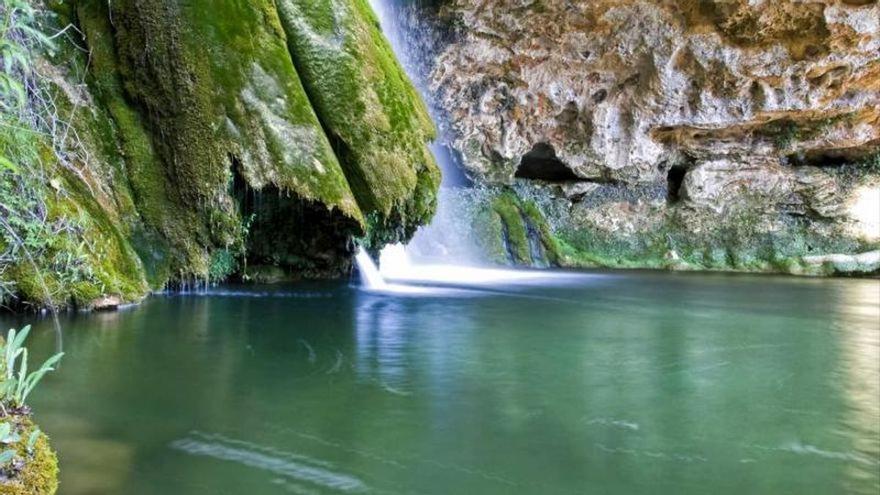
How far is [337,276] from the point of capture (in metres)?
10.7

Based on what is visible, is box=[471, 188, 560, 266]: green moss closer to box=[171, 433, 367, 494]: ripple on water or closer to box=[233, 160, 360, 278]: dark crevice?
box=[233, 160, 360, 278]: dark crevice

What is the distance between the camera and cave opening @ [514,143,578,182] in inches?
689

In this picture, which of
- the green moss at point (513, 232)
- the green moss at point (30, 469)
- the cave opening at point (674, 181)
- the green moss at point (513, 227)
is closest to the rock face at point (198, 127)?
the green moss at point (30, 469)

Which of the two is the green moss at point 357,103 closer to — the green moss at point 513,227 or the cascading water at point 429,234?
the cascading water at point 429,234

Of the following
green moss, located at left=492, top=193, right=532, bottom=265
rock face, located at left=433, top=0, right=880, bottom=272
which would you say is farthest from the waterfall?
green moss, located at left=492, top=193, right=532, bottom=265

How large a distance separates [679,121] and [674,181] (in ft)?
8.77

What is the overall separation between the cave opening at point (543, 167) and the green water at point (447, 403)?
10.5 metres

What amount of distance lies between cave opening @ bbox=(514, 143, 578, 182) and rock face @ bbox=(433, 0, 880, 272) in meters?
0.05

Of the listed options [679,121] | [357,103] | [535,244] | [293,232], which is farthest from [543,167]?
[357,103]

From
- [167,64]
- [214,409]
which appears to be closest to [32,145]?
[214,409]

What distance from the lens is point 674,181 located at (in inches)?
733

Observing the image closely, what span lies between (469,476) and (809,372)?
11.8 feet

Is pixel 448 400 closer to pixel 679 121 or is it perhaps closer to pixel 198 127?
pixel 198 127

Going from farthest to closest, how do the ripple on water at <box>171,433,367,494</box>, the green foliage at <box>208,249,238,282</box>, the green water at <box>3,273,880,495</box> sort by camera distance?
the green foliage at <box>208,249,238,282</box>
the green water at <box>3,273,880,495</box>
the ripple on water at <box>171,433,367,494</box>
